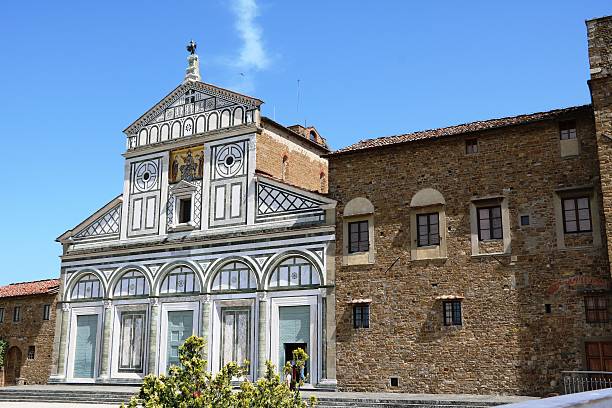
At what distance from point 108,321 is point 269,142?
Answer: 10.6 m

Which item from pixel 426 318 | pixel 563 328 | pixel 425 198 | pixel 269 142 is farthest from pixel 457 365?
pixel 269 142

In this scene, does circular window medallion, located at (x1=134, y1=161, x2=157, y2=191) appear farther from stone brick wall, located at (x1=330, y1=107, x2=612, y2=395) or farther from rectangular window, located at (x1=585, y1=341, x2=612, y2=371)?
rectangular window, located at (x1=585, y1=341, x2=612, y2=371)

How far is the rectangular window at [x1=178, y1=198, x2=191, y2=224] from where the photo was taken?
28.5 m

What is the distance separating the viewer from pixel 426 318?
2147 centimetres

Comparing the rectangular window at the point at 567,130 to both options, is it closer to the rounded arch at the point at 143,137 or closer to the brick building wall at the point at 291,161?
the brick building wall at the point at 291,161

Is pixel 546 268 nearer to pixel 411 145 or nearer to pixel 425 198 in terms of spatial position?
pixel 425 198

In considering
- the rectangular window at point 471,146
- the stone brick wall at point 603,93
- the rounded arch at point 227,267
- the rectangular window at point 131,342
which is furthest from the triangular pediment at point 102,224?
the stone brick wall at point 603,93

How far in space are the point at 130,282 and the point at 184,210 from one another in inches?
157

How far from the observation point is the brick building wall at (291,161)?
2756 cm

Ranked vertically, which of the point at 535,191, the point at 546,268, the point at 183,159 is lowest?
the point at 546,268

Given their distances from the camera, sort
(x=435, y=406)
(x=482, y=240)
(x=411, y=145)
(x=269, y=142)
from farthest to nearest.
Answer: (x=269, y=142), (x=411, y=145), (x=482, y=240), (x=435, y=406)

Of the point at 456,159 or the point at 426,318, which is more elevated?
the point at 456,159

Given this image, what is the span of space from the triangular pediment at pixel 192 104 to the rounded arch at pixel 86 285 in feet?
22.4

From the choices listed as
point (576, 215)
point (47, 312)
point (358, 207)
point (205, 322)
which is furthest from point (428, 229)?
point (47, 312)
